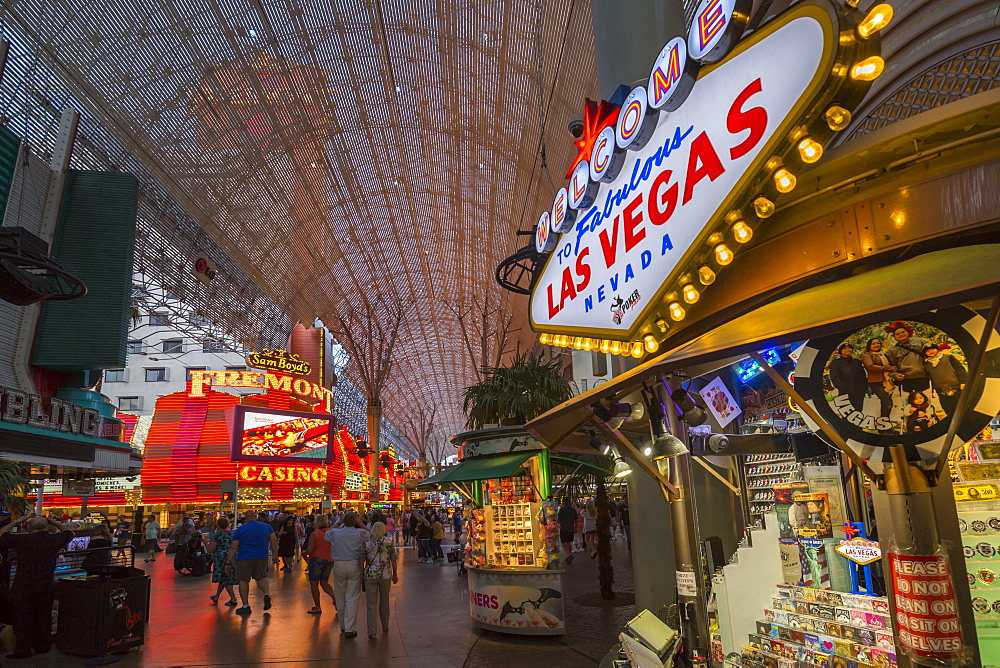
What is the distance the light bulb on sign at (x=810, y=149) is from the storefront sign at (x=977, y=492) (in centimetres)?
258

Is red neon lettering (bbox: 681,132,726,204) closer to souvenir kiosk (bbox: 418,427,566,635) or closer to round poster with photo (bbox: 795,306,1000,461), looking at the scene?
round poster with photo (bbox: 795,306,1000,461)

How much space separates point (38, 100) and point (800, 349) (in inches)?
860

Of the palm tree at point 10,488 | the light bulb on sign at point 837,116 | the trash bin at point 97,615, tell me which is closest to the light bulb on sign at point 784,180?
the light bulb on sign at point 837,116

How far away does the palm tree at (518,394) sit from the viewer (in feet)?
41.6

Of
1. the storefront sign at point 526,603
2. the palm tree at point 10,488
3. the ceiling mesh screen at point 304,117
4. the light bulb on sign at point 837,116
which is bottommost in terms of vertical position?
the storefront sign at point 526,603

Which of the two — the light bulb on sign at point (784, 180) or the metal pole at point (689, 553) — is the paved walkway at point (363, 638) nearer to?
the metal pole at point (689, 553)

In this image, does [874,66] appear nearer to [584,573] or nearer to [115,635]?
[115,635]

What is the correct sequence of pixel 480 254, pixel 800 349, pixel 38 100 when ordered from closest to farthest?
pixel 800 349, pixel 38 100, pixel 480 254

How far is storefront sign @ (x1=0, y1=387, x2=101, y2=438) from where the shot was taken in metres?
12.5

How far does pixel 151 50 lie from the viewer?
66.6 ft

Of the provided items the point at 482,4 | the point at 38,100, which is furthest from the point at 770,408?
the point at 38,100

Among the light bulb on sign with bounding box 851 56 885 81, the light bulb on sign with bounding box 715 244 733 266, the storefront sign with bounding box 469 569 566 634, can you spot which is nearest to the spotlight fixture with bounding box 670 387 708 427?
the light bulb on sign with bounding box 715 244 733 266

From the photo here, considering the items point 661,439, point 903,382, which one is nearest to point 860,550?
point 903,382

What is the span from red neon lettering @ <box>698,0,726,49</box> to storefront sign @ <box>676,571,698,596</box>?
3.79 m
